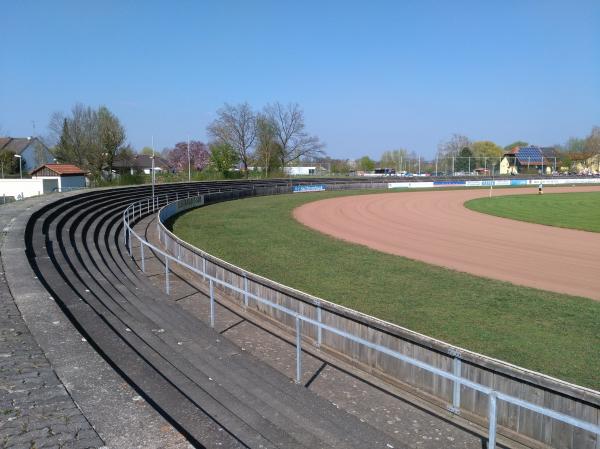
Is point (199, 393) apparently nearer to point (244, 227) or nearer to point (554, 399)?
point (554, 399)

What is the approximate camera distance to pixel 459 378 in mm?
5633

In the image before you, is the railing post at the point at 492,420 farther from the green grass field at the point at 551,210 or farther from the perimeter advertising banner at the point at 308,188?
the perimeter advertising banner at the point at 308,188

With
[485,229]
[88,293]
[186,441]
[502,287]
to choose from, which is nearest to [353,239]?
[485,229]

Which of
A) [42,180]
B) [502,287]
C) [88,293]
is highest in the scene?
[42,180]

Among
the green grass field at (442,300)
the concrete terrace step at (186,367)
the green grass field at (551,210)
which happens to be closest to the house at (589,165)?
the green grass field at (551,210)

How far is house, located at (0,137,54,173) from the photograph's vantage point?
7206 cm

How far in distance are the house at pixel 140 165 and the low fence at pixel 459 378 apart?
60642 millimetres

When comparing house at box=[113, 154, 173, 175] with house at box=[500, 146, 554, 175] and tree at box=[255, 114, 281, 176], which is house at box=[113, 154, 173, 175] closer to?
tree at box=[255, 114, 281, 176]

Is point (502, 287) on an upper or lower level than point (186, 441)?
lower

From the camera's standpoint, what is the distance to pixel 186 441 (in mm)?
4270

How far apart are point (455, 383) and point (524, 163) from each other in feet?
396

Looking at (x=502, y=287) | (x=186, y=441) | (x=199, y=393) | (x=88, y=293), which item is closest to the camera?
(x=186, y=441)

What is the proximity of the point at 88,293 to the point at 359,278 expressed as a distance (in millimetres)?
8081

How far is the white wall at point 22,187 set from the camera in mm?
37281
